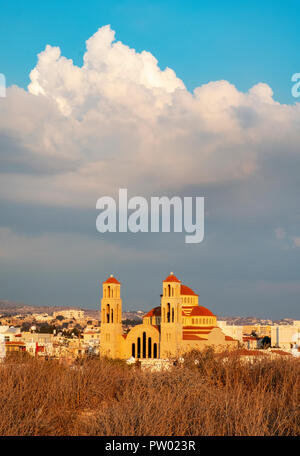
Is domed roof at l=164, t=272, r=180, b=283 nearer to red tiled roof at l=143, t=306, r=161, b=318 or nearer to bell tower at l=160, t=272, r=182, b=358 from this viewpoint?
bell tower at l=160, t=272, r=182, b=358

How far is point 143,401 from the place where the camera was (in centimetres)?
1349

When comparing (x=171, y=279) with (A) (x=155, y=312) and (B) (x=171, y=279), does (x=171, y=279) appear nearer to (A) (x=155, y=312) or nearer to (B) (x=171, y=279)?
(B) (x=171, y=279)

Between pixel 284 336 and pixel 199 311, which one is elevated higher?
pixel 199 311

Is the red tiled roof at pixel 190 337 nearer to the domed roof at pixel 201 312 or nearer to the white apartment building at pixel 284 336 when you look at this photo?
the domed roof at pixel 201 312

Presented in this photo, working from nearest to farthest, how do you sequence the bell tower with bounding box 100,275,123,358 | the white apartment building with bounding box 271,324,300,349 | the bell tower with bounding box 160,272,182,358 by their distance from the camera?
1. the bell tower with bounding box 160,272,182,358
2. the bell tower with bounding box 100,275,123,358
3. the white apartment building with bounding box 271,324,300,349

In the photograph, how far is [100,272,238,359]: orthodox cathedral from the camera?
212 feet

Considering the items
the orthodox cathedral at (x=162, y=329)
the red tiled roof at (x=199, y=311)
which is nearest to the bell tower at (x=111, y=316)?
the orthodox cathedral at (x=162, y=329)

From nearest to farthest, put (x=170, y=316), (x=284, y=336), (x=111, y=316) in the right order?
(x=170, y=316)
(x=111, y=316)
(x=284, y=336)

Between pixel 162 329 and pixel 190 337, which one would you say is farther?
pixel 190 337

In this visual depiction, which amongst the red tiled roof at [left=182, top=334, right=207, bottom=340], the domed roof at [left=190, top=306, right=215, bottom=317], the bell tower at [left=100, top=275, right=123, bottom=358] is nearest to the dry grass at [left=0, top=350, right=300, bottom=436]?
the red tiled roof at [left=182, top=334, right=207, bottom=340]

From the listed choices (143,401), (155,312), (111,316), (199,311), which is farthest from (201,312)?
(143,401)

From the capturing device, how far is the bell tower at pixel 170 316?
64.2 meters

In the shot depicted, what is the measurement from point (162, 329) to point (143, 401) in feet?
171
